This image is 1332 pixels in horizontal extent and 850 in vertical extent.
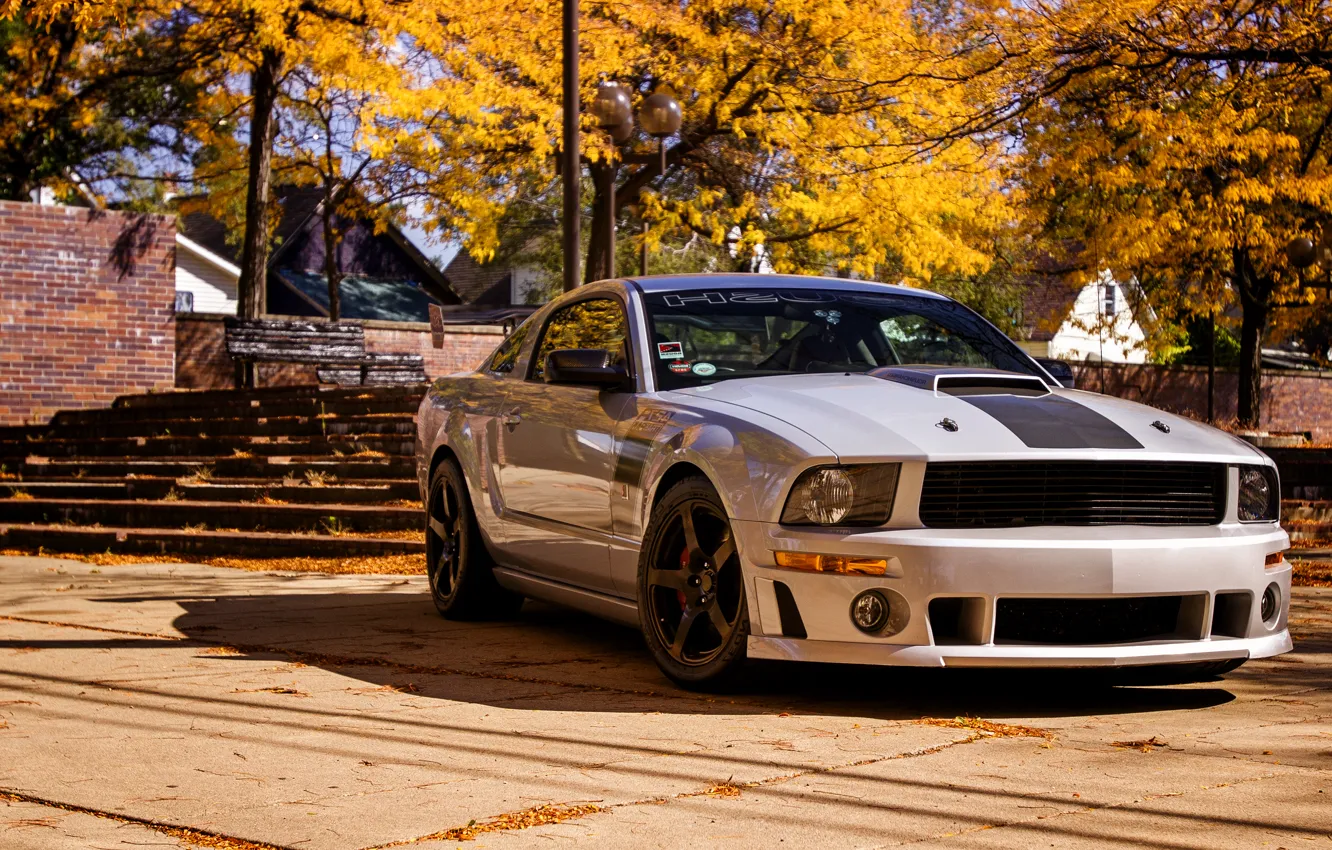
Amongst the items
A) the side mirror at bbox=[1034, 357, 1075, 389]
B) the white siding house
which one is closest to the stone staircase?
the side mirror at bbox=[1034, 357, 1075, 389]

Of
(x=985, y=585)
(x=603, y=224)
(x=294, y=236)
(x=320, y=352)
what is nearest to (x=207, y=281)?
(x=294, y=236)

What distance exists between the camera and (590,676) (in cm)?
618

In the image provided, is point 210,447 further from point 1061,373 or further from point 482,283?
point 482,283

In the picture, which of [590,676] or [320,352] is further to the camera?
[320,352]

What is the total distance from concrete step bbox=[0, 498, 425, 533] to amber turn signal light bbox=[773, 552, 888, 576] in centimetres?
674

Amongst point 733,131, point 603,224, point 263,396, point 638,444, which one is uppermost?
point 733,131

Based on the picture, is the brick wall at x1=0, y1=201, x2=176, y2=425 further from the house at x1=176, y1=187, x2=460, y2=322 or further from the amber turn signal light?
the house at x1=176, y1=187, x2=460, y2=322

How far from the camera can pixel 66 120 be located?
31.2 meters

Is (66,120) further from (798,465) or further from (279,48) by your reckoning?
(798,465)

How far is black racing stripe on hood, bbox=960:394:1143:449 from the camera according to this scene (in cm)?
527

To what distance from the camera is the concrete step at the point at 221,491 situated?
12.7 meters

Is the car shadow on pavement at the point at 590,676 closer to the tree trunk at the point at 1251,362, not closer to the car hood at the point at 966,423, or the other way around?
the car hood at the point at 966,423

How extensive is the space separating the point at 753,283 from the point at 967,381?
→ 1293 mm

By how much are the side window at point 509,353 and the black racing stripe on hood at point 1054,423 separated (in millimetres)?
2869
